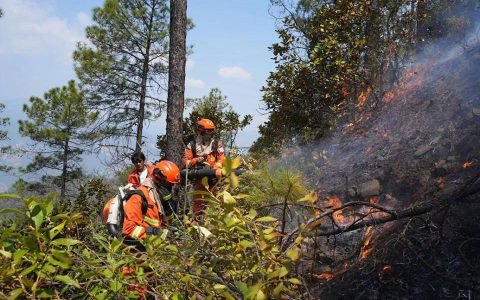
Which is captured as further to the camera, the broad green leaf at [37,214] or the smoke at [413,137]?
the smoke at [413,137]

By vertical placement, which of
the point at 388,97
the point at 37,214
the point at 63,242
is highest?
the point at 388,97

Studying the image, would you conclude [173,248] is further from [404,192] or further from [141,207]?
[404,192]

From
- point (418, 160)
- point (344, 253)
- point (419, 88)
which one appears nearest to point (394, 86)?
point (419, 88)

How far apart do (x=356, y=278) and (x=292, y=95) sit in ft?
23.2

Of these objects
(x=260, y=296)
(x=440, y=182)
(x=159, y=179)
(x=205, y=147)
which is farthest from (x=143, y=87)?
(x=260, y=296)

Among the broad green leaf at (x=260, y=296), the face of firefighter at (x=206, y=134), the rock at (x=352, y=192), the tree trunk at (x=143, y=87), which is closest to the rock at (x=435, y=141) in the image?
the rock at (x=352, y=192)

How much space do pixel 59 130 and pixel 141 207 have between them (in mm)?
17965

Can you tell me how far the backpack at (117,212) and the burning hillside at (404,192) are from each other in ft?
4.41

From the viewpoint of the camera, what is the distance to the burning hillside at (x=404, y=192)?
250cm

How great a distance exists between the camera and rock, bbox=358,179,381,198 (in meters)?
6.02

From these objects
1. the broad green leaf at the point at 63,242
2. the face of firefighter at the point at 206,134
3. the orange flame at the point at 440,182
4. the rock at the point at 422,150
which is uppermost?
the face of firefighter at the point at 206,134

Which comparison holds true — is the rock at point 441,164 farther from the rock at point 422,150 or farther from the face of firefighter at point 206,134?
the face of firefighter at point 206,134

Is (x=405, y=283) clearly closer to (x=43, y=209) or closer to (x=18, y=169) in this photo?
(x=43, y=209)

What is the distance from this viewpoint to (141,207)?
3.43 metres
